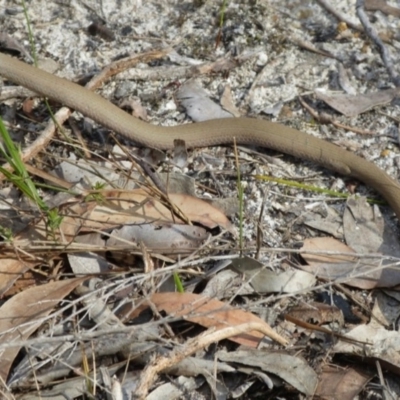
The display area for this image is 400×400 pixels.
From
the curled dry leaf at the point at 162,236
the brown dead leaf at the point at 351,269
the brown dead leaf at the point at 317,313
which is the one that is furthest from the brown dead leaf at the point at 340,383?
the curled dry leaf at the point at 162,236

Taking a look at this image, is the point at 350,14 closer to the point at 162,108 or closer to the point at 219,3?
the point at 219,3

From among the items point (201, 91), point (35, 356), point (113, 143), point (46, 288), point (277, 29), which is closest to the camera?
point (35, 356)

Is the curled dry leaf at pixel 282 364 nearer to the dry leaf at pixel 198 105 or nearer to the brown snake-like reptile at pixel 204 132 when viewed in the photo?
the brown snake-like reptile at pixel 204 132

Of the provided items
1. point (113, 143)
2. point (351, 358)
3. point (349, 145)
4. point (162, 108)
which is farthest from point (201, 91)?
point (351, 358)

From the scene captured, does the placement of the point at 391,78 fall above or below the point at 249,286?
above

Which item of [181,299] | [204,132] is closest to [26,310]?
[181,299]
